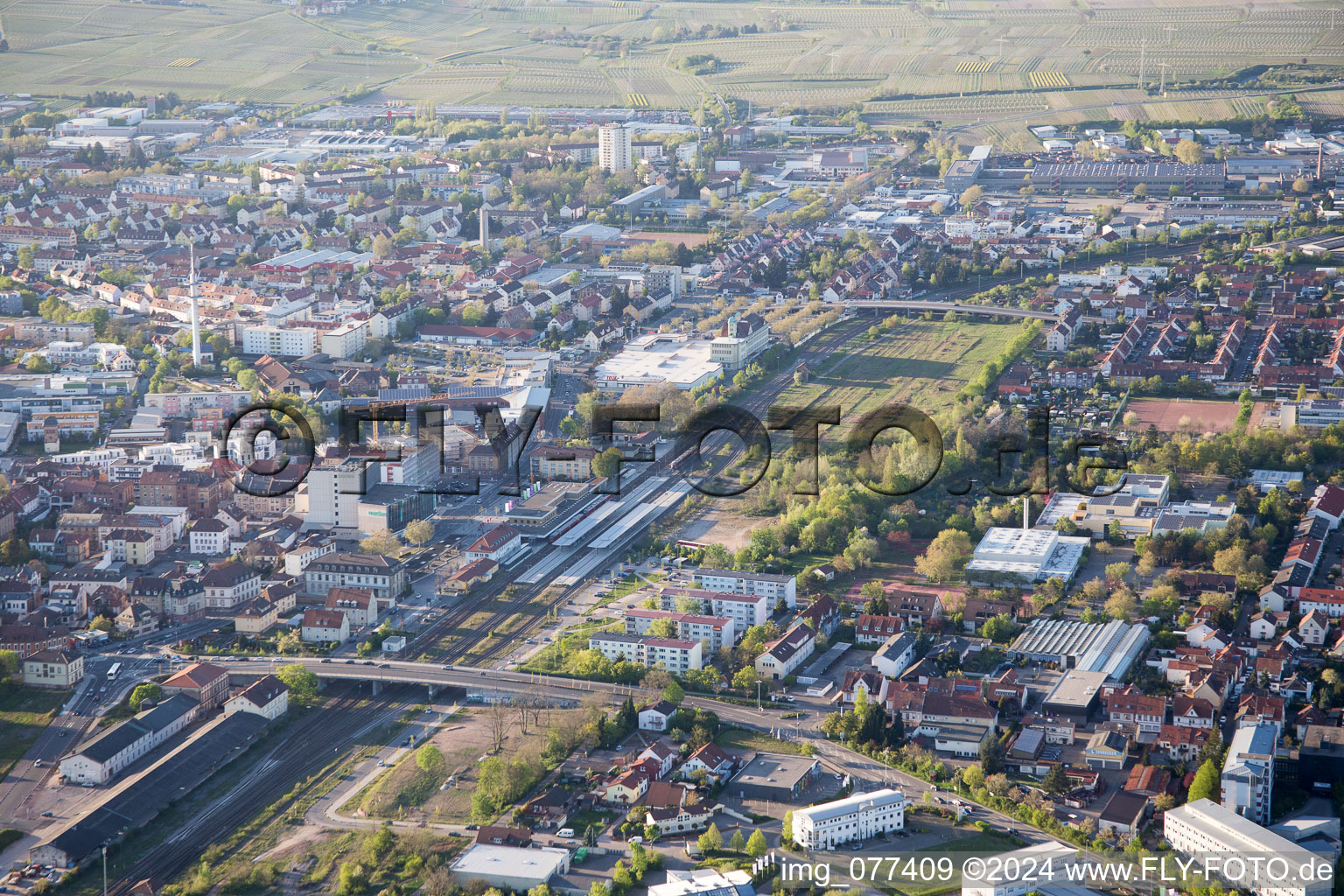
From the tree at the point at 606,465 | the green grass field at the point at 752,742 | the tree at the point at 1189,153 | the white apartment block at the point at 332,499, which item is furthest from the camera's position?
the tree at the point at 1189,153

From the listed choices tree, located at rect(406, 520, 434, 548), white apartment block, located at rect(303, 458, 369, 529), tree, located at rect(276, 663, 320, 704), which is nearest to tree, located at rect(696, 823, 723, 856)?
tree, located at rect(276, 663, 320, 704)

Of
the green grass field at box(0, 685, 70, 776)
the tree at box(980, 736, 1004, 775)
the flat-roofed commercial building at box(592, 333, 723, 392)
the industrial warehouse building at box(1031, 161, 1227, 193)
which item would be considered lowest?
the green grass field at box(0, 685, 70, 776)

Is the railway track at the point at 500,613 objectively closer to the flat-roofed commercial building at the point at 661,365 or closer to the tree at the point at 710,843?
the flat-roofed commercial building at the point at 661,365

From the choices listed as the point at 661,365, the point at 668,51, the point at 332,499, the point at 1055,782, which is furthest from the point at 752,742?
the point at 668,51

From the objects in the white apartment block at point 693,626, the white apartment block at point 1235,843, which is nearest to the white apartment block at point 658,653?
the white apartment block at point 693,626

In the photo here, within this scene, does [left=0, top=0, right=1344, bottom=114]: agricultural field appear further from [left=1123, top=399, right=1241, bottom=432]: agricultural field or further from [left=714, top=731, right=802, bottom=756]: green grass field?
[left=714, top=731, right=802, bottom=756]: green grass field

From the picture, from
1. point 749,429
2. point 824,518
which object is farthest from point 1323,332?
point 824,518
